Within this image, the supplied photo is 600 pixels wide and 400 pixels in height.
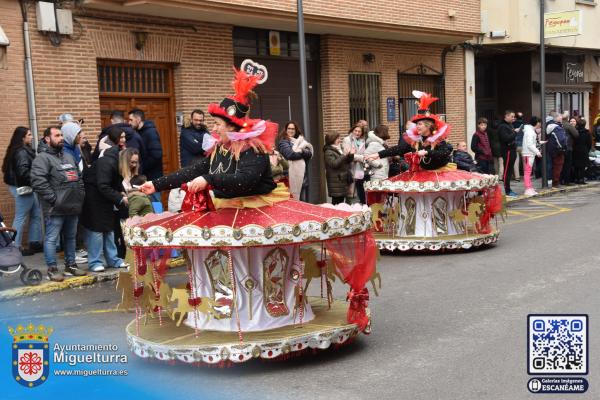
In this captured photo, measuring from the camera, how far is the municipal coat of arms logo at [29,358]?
537cm

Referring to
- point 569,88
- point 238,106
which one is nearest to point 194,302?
point 238,106

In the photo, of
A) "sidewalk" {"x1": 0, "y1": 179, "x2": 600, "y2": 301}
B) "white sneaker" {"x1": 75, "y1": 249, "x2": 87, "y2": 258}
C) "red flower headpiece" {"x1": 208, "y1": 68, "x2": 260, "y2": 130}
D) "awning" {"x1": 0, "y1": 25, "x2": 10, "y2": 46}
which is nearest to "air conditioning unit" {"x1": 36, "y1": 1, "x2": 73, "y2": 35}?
"awning" {"x1": 0, "y1": 25, "x2": 10, "y2": 46}

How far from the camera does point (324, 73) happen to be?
60.3 ft

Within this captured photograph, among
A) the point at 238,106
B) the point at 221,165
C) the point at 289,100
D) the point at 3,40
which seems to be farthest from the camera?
the point at 289,100

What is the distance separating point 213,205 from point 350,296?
127cm

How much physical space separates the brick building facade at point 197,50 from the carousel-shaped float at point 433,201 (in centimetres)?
491

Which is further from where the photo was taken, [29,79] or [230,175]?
[29,79]

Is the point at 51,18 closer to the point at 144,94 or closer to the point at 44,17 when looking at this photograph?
the point at 44,17

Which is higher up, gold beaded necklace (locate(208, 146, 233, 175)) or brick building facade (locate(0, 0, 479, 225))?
brick building facade (locate(0, 0, 479, 225))

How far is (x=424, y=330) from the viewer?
22.9ft

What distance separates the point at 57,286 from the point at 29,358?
14.7ft

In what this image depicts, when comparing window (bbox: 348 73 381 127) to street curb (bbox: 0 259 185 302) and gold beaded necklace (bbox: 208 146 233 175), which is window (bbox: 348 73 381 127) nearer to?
street curb (bbox: 0 259 185 302)

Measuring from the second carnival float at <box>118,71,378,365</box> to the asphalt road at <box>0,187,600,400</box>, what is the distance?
Answer: 7.8 inches

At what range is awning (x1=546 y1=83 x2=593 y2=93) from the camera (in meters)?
26.8
